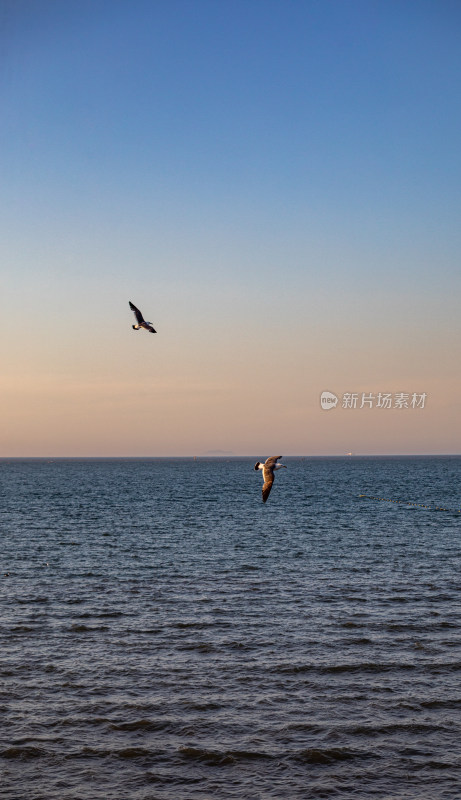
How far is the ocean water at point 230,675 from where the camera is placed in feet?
53.0

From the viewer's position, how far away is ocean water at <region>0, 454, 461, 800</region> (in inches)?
635

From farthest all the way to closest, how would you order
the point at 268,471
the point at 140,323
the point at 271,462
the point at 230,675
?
the point at 230,675
the point at 140,323
the point at 271,462
the point at 268,471

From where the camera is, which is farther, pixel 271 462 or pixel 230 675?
pixel 230 675

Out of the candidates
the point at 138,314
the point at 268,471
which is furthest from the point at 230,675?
the point at 138,314

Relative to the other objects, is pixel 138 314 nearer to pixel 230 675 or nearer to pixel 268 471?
pixel 268 471

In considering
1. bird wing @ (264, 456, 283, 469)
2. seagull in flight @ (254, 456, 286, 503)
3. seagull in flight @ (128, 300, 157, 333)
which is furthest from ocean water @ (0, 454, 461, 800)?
seagull in flight @ (128, 300, 157, 333)

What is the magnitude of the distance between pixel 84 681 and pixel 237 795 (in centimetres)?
798

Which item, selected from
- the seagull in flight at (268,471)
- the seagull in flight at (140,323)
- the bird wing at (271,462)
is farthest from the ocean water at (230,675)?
the seagull in flight at (140,323)

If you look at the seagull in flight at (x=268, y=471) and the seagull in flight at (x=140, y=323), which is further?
the seagull in flight at (x=140, y=323)

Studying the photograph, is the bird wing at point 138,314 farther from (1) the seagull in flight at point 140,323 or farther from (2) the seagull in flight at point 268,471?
(2) the seagull in flight at point 268,471

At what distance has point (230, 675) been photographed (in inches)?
861

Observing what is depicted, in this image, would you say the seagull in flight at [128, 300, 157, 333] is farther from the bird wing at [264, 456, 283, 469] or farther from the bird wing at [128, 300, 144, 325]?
the bird wing at [264, 456, 283, 469]

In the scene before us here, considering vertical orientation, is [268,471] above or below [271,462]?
below

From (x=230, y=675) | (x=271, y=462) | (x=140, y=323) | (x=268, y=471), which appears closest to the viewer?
(x=268, y=471)
